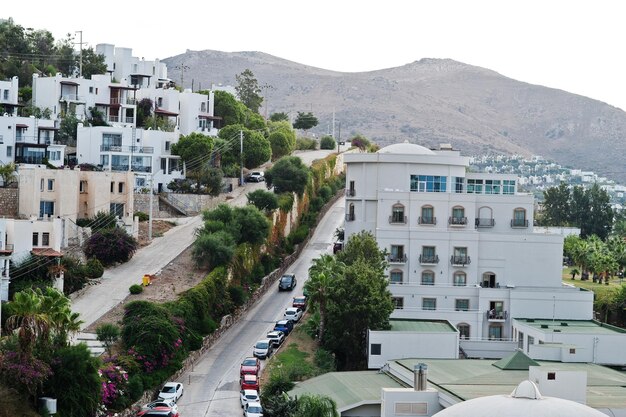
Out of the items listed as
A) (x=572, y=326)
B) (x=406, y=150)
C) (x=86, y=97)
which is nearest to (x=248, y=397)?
(x=572, y=326)

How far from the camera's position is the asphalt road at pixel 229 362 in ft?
176

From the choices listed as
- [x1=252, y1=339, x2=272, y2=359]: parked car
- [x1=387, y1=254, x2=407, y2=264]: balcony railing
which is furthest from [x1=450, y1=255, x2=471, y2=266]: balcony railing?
[x1=252, y1=339, x2=272, y2=359]: parked car

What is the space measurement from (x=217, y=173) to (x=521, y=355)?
3988cm

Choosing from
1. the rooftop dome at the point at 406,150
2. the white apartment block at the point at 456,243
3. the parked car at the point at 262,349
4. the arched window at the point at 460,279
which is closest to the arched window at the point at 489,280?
the white apartment block at the point at 456,243

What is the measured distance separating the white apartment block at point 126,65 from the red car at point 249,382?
63951mm

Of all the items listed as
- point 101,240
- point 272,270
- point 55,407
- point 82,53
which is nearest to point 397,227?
point 272,270

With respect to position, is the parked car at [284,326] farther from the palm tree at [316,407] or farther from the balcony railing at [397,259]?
the palm tree at [316,407]

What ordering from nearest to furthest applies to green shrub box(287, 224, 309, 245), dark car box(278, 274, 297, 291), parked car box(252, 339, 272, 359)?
parked car box(252, 339, 272, 359) < dark car box(278, 274, 297, 291) < green shrub box(287, 224, 309, 245)

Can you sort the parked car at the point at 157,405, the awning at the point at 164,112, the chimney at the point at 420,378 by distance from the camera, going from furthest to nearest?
1. the awning at the point at 164,112
2. the parked car at the point at 157,405
3. the chimney at the point at 420,378

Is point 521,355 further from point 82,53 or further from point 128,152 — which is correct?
point 82,53

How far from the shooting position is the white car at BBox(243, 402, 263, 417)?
5147 centimetres

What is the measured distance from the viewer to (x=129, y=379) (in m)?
52.1

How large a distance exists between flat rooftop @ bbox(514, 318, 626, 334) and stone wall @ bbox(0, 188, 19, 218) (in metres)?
30.5

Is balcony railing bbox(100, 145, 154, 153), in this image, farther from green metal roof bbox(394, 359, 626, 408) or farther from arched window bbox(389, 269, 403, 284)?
green metal roof bbox(394, 359, 626, 408)
